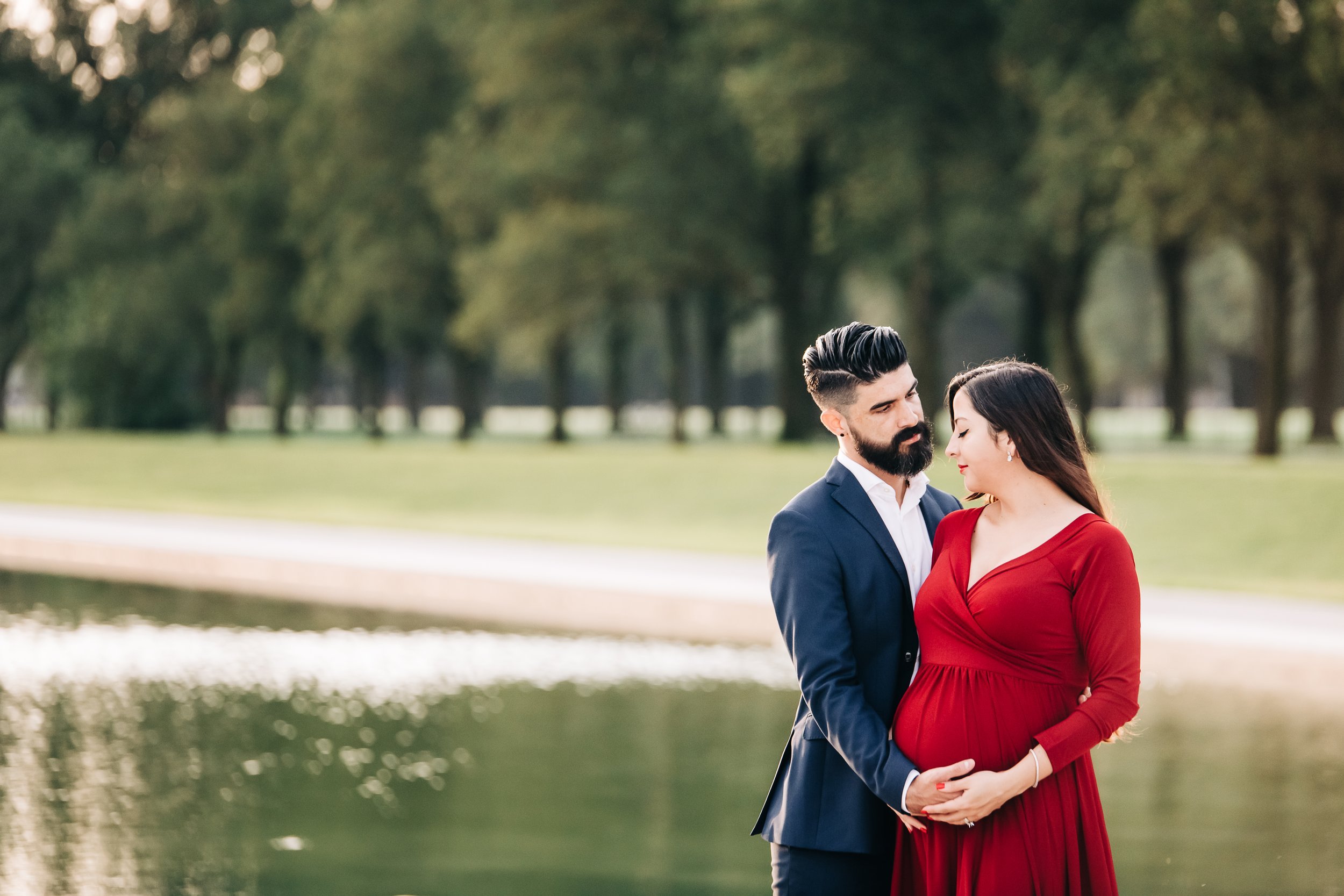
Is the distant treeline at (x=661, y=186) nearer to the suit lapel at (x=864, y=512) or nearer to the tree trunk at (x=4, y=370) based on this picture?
the tree trunk at (x=4, y=370)

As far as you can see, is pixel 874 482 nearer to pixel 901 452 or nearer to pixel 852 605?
pixel 901 452

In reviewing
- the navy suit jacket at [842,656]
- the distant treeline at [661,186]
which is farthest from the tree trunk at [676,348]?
the navy suit jacket at [842,656]

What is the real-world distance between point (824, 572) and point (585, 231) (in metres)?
29.9

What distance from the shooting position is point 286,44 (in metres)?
49.9

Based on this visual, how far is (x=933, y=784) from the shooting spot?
3145 mm

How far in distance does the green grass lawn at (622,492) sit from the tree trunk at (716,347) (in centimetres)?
1149

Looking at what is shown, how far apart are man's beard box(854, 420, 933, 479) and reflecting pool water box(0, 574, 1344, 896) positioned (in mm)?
3558

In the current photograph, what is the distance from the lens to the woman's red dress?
10.3 ft

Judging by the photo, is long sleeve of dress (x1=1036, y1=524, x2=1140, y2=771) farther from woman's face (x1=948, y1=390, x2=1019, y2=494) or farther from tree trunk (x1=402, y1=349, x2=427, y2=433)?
tree trunk (x1=402, y1=349, x2=427, y2=433)

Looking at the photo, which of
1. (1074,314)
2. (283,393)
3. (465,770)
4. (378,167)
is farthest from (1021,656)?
(283,393)

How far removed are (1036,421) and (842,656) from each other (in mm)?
620

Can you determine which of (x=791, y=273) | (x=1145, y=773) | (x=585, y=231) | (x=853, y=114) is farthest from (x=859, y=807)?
(x=791, y=273)

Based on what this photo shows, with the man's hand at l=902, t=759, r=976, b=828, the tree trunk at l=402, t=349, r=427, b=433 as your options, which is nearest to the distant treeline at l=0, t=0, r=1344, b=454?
the tree trunk at l=402, t=349, r=427, b=433

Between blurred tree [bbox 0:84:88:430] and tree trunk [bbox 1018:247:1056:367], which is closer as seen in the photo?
tree trunk [bbox 1018:247:1056:367]
